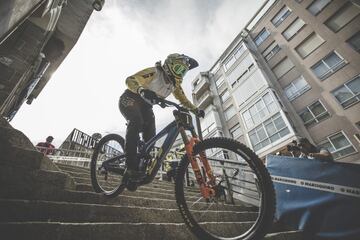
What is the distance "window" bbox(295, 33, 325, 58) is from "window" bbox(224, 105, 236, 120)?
948 cm

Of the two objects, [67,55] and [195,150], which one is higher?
[67,55]

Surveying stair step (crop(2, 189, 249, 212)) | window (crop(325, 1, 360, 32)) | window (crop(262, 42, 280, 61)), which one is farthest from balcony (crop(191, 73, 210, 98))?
stair step (crop(2, 189, 249, 212))

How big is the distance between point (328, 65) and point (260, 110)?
22.4 ft

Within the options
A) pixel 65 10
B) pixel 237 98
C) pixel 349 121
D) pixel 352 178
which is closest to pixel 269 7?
pixel 237 98

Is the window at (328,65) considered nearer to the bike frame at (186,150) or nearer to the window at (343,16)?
the window at (343,16)

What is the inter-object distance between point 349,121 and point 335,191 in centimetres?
1547

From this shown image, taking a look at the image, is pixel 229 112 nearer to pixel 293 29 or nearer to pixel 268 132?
pixel 268 132

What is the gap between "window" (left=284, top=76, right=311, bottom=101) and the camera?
18833mm

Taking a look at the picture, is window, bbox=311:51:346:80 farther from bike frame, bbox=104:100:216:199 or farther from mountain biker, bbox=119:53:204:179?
bike frame, bbox=104:100:216:199

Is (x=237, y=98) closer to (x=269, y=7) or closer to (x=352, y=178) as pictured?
(x=269, y=7)

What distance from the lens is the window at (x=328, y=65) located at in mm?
16688

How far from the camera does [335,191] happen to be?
3238 millimetres

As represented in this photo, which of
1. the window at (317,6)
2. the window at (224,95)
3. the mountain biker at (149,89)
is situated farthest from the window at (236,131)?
the mountain biker at (149,89)

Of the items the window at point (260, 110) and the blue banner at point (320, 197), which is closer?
the blue banner at point (320, 197)
